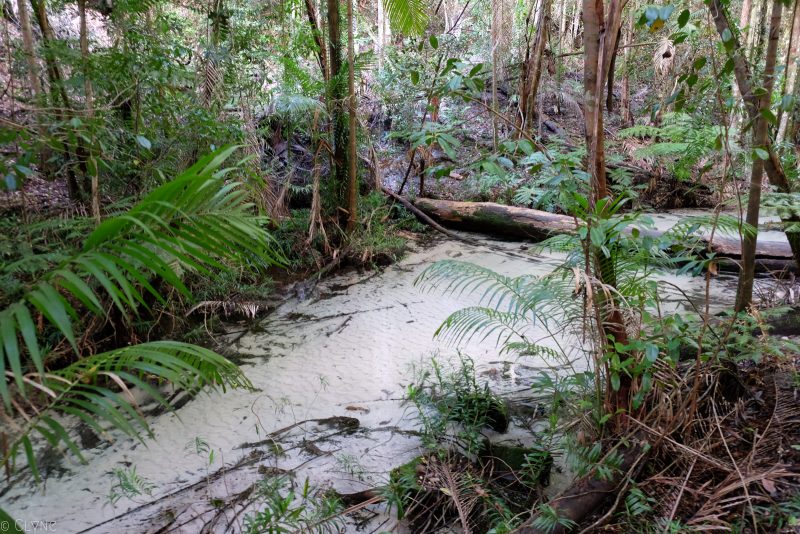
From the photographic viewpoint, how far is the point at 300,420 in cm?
323

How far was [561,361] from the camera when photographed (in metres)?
3.66

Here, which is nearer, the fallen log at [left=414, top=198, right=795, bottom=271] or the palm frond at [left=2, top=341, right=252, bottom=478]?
the palm frond at [left=2, top=341, right=252, bottom=478]

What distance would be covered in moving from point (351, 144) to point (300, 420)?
3.46m

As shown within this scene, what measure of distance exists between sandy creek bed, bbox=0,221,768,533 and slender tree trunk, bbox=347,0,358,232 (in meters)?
1.26

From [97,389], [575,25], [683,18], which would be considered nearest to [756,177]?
[683,18]

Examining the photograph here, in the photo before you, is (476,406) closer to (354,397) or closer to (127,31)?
(354,397)

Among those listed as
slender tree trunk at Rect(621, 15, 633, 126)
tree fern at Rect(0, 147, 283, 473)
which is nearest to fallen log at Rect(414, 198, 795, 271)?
slender tree trunk at Rect(621, 15, 633, 126)

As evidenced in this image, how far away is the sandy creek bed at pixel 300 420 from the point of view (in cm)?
253

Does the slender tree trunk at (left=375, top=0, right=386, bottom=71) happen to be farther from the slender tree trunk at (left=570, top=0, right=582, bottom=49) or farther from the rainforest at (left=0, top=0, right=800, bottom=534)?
the slender tree trunk at (left=570, top=0, right=582, bottom=49)

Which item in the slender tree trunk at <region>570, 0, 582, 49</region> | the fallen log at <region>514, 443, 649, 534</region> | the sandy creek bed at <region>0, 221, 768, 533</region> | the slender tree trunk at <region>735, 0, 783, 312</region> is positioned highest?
the slender tree trunk at <region>570, 0, 582, 49</region>

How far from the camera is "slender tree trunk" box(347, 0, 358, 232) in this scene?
527cm

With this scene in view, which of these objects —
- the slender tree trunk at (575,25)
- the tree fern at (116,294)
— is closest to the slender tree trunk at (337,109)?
the tree fern at (116,294)

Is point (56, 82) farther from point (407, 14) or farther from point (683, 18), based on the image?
point (683, 18)

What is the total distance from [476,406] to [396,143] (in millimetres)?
7079
